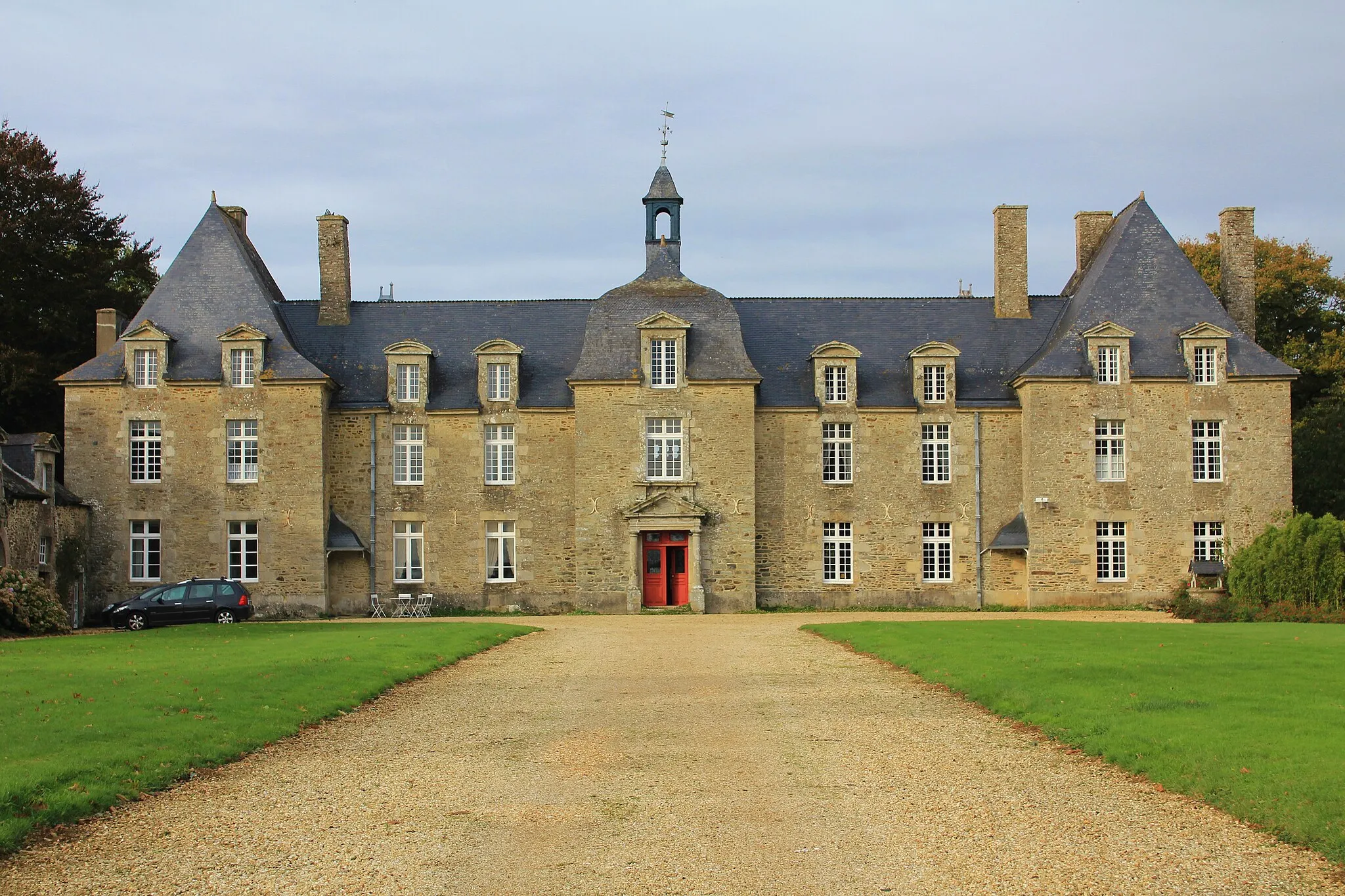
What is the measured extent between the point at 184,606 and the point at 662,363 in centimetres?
1320

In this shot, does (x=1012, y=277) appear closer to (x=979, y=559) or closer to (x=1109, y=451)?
(x=1109, y=451)

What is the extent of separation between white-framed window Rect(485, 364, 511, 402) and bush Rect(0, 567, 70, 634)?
12.1 metres

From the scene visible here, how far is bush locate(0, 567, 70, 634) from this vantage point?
2639cm

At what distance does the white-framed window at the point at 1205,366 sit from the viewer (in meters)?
34.8

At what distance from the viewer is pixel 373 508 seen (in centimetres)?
3547

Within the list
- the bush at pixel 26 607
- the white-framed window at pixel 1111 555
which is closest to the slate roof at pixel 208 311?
the bush at pixel 26 607

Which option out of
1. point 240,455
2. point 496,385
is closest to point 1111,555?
point 496,385

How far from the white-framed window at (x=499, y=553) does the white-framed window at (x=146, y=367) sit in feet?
31.3

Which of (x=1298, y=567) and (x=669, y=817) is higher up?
(x=1298, y=567)

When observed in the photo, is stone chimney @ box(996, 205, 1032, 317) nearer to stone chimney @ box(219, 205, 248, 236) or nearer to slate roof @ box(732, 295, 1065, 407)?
slate roof @ box(732, 295, 1065, 407)

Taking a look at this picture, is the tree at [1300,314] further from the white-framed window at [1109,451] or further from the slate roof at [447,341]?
the slate roof at [447,341]

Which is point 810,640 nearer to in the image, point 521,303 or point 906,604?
point 906,604

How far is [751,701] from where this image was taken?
49.5 feet

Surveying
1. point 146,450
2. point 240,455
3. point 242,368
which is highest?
point 242,368
